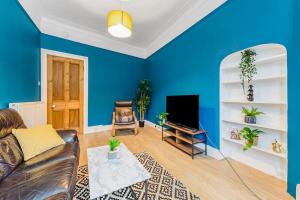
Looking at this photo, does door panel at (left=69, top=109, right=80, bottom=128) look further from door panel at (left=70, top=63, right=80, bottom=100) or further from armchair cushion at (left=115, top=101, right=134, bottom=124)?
armchair cushion at (left=115, top=101, right=134, bottom=124)

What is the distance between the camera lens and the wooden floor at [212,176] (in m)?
1.54

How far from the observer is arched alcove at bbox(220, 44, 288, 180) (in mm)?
1807

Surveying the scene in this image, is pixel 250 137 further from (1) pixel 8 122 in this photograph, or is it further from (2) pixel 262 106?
(1) pixel 8 122

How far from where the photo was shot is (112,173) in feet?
4.17

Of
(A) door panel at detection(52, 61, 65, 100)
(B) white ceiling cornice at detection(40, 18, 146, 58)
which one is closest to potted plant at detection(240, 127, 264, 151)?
(B) white ceiling cornice at detection(40, 18, 146, 58)

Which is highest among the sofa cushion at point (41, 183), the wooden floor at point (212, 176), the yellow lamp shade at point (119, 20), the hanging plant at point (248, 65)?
the yellow lamp shade at point (119, 20)

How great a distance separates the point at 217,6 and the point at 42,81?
411 cm

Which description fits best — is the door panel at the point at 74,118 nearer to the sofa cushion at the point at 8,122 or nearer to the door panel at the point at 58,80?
the door panel at the point at 58,80

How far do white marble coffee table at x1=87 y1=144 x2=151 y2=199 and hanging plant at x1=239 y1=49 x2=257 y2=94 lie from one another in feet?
6.78

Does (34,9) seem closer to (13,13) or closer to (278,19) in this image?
(13,13)

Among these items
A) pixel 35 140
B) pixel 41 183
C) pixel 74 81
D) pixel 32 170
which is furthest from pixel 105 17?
pixel 41 183

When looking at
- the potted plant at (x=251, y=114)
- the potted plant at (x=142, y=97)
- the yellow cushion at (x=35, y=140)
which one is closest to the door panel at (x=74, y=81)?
the potted plant at (x=142, y=97)

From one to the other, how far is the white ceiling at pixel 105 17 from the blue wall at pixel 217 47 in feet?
0.95

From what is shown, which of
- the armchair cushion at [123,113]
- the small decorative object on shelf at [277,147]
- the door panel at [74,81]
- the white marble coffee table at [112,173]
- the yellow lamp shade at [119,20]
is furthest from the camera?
the armchair cushion at [123,113]
